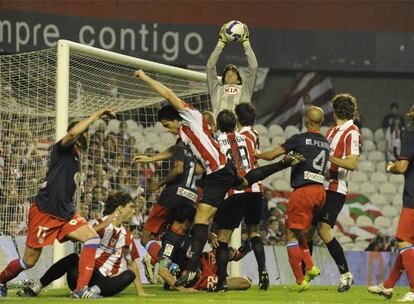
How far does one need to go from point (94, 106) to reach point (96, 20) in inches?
333

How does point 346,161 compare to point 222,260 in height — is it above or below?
above

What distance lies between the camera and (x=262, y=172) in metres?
11.5

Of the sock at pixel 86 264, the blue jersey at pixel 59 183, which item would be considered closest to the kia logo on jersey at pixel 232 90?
the blue jersey at pixel 59 183

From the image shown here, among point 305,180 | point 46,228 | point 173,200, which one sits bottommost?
point 46,228

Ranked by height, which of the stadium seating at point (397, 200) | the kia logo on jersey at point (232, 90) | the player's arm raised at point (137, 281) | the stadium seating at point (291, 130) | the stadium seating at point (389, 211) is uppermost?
the stadium seating at point (291, 130)

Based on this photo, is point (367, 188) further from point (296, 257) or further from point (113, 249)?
point (113, 249)

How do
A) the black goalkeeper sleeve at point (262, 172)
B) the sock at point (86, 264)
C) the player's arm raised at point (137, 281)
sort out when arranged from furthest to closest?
the black goalkeeper sleeve at point (262, 172) → the player's arm raised at point (137, 281) → the sock at point (86, 264)

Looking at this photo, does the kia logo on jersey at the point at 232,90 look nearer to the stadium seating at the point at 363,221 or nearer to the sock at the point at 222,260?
the sock at the point at 222,260

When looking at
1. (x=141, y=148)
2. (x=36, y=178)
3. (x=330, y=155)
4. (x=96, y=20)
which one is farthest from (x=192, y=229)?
(x=96, y=20)

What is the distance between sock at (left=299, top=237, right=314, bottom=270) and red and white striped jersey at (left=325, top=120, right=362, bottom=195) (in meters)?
0.63

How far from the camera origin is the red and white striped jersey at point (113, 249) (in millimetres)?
11008

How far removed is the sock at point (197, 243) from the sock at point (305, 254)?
1.26 meters

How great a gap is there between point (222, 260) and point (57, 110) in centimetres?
260

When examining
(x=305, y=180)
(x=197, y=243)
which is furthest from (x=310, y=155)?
(x=197, y=243)
